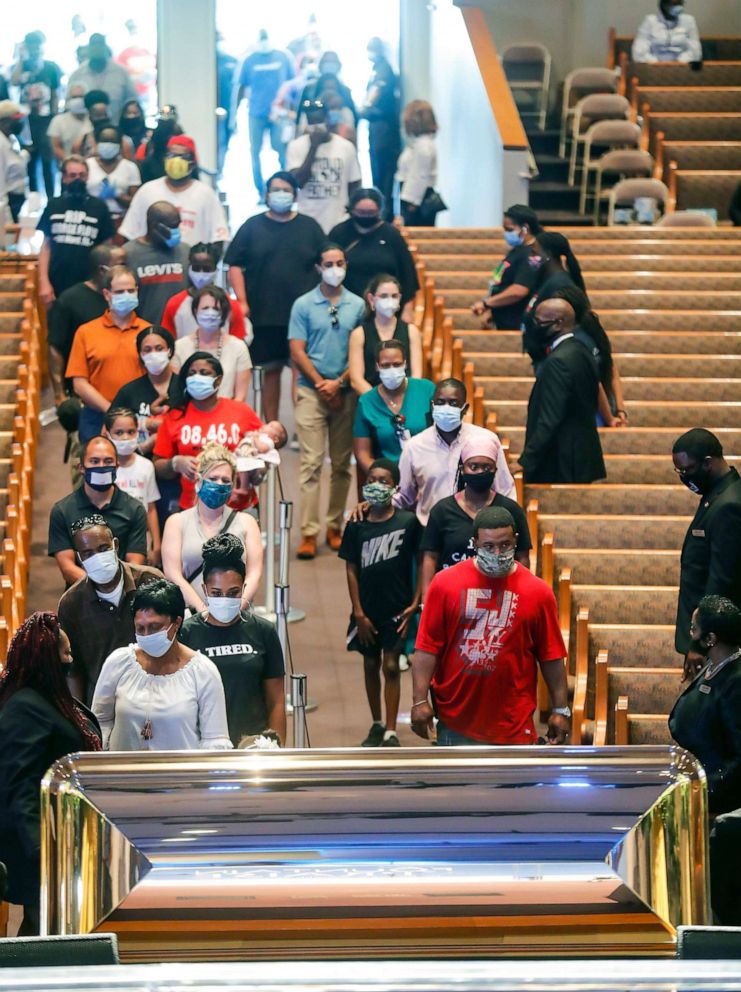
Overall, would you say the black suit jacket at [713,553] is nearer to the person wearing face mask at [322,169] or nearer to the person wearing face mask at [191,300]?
the person wearing face mask at [191,300]

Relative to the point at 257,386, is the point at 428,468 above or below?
below

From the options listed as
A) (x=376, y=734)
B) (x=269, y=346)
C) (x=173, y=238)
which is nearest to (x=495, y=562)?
(x=376, y=734)

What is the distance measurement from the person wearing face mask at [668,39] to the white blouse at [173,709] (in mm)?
11465

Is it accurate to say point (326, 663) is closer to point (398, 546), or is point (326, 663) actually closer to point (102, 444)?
point (398, 546)

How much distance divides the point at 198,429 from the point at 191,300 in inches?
49.8

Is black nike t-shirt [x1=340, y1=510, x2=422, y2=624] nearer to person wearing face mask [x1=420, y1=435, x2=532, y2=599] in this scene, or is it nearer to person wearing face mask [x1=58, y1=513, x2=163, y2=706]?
person wearing face mask [x1=420, y1=435, x2=532, y2=599]

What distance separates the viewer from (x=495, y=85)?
13773 millimetres

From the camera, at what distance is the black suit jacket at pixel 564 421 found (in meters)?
7.51

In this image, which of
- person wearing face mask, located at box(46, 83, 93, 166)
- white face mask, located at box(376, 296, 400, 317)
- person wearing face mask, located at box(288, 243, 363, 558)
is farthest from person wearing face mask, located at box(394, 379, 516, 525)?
person wearing face mask, located at box(46, 83, 93, 166)

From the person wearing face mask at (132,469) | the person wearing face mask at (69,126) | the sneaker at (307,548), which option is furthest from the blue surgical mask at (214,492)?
the person wearing face mask at (69,126)

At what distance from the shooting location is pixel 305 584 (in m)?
8.61

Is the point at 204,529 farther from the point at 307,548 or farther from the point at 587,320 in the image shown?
the point at 587,320

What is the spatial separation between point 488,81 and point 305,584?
6530mm

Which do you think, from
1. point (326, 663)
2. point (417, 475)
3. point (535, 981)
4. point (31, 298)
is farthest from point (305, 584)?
point (535, 981)
